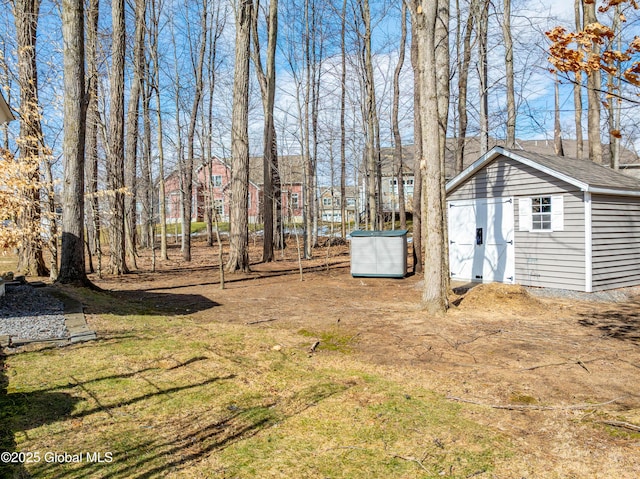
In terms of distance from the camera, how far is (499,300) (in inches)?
337

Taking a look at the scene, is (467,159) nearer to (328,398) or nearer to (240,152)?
(240,152)

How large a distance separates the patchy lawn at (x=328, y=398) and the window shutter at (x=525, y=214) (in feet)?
12.6

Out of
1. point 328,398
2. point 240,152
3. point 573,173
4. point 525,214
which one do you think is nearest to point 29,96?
point 240,152

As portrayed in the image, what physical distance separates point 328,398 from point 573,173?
9.09 meters

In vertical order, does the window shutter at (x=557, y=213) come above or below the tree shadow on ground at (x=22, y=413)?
above

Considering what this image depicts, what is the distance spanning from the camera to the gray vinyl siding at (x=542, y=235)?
10148 mm

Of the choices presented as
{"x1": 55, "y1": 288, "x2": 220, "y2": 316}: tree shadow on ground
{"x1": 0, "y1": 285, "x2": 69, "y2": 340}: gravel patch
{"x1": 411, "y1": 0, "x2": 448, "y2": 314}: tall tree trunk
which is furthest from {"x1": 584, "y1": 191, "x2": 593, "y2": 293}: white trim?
{"x1": 0, "y1": 285, "x2": 69, "y2": 340}: gravel patch

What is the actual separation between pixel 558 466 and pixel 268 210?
15.3 metres

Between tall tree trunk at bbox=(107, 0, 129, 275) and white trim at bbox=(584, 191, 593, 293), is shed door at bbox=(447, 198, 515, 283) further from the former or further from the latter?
tall tree trunk at bbox=(107, 0, 129, 275)

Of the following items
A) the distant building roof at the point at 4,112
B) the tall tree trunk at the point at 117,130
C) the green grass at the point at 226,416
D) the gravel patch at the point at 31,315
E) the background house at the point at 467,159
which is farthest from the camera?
the background house at the point at 467,159

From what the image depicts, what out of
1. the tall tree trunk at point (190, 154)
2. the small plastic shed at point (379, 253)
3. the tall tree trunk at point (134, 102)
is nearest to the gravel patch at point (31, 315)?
the small plastic shed at point (379, 253)

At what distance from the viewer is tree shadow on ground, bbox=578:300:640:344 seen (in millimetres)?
6617

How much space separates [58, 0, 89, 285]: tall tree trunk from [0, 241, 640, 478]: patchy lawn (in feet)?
7.34

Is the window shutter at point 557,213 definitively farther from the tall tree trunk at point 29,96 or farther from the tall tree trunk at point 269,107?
the tall tree trunk at point 29,96
